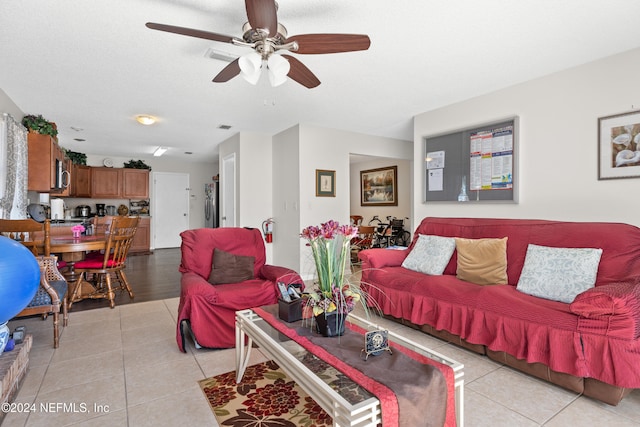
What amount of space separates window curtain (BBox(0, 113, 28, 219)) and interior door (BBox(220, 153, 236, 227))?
2.78m

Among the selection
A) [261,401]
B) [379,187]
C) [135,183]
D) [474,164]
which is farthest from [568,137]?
[135,183]

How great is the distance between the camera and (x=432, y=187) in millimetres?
4055

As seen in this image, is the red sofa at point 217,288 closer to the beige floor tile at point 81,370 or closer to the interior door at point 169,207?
the beige floor tile at point 81,370

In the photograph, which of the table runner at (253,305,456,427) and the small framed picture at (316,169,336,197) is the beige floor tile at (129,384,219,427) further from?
the small framed picture at (316,169,336,197)

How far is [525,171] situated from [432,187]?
1055 millimetres

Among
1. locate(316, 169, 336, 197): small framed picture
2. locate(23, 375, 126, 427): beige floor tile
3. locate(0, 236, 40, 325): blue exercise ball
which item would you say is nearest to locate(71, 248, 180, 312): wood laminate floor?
locate(23, 375, 126, 427): beige floor tile

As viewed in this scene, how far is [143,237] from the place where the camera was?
7.91 meters

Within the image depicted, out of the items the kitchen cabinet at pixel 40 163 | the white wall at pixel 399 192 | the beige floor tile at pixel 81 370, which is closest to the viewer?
the beige floor tile at pixel 81 370

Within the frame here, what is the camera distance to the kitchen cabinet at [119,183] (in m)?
7.41

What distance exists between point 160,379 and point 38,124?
4.02 m

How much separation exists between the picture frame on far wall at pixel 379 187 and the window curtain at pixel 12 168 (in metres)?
6.47

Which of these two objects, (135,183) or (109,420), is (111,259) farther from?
(135,183)

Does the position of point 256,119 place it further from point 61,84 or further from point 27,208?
point 27,208

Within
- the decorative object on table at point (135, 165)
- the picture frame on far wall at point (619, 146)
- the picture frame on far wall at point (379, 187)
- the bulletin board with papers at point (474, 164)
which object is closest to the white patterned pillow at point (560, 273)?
the picture frame on far wall at point (619, 146)
